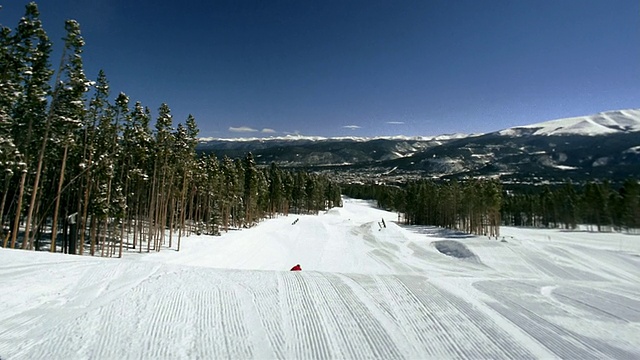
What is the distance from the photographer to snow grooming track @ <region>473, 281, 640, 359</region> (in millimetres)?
6082

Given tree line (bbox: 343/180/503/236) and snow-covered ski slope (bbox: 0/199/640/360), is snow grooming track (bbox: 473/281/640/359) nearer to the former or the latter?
snow-covered ski slope (bbox: 0/199/640/360)

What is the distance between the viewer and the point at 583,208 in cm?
7969

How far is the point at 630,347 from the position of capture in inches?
248

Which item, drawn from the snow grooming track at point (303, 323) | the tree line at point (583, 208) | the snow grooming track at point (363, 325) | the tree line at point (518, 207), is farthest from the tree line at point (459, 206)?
the snow grooming track at point (303, 323)

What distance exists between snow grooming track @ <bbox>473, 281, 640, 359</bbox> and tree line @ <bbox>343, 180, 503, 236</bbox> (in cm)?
5312

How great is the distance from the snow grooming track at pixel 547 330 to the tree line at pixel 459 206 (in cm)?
5312

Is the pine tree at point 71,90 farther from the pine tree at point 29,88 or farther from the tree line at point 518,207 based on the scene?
the tree line at point 518,207

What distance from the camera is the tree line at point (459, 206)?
5894 cm

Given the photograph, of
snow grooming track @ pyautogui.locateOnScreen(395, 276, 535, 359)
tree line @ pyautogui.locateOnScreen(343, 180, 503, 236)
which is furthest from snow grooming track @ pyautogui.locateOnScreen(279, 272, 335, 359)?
tree line @ pyautogui.locateOnScreen(343, 180, 503, 236)

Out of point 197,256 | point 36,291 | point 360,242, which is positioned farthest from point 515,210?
point 36,291

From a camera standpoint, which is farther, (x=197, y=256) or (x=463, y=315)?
(x=197, y=256)

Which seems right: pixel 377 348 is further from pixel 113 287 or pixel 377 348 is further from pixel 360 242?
pixel 360 242

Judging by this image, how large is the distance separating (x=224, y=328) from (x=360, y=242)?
36611mm

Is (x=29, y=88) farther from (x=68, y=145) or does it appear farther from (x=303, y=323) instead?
(x=303, y=323)
